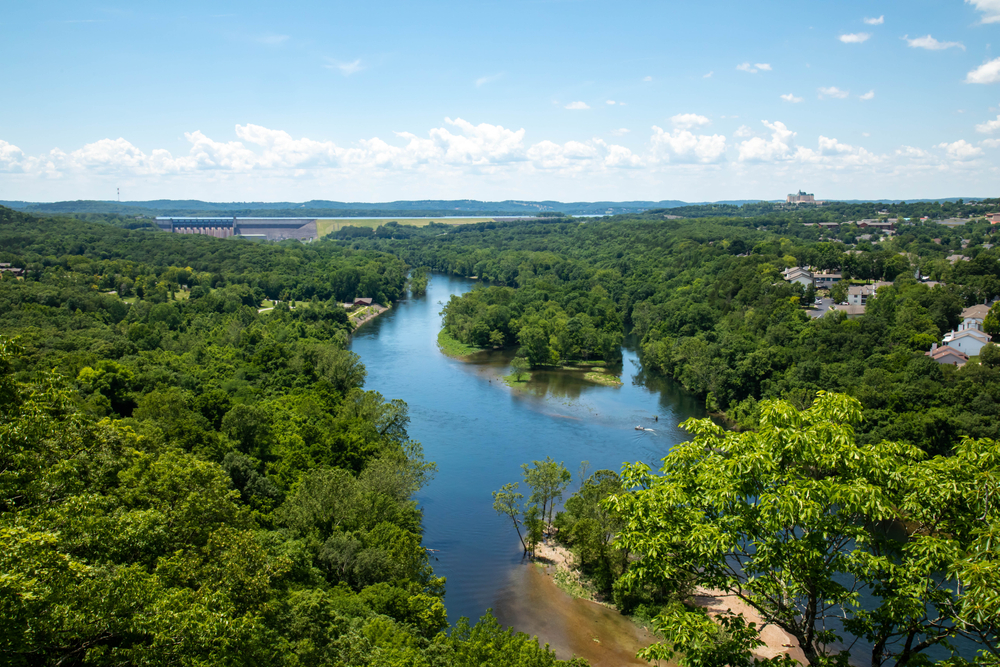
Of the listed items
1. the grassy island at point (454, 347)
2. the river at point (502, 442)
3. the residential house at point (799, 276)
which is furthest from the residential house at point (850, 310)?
the grassy island at point (454, 347)

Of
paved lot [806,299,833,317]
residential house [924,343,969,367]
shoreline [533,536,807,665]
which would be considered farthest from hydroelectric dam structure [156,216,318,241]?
residential house [924,343,969,367]

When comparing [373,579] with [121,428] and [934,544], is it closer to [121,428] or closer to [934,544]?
[121,428]

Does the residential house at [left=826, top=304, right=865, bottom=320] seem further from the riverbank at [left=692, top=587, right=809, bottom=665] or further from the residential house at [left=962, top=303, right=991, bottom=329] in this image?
the riverbank at [left=692, top=587, right=809, bottom=665]

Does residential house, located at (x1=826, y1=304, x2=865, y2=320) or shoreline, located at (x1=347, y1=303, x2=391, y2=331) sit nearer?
residential house, located at (x1=826, y1=304, x2=865, y2=320)

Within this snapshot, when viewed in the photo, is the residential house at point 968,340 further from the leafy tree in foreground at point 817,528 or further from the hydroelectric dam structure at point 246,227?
the hydroelectric dam structure at point 246,227

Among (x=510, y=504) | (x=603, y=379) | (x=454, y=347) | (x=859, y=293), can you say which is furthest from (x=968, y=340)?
(x=454, y=347)
